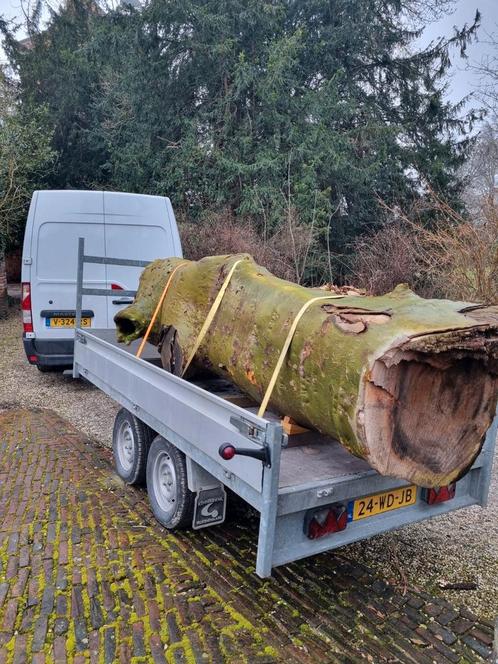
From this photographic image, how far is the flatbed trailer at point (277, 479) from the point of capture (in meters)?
2.15

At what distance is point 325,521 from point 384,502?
1.44 feet

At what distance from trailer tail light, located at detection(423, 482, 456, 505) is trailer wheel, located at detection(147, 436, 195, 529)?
1.37 meters

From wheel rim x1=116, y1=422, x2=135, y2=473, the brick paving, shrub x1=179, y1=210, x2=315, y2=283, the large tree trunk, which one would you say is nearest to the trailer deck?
the large tree trunk

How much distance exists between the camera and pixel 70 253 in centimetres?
661

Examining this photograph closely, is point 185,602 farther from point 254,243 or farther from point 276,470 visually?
point 254,243

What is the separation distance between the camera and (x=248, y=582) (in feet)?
9.63

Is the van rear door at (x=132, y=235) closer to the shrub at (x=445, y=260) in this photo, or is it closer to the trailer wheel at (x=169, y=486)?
the trailer wheel at (x=169, y=486)

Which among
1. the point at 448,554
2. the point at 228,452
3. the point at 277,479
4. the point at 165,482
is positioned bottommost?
the point at 448,554

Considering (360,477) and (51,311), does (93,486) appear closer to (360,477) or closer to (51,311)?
(360,477)

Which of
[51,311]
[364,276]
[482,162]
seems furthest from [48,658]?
[482,162]

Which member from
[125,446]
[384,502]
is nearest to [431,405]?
[384,502]

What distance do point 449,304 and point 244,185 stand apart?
11983 mm

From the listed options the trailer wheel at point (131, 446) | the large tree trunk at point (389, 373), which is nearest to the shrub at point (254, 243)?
the trailer wheel at point (131, 446)

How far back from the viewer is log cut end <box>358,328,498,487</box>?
2113 millimetres
